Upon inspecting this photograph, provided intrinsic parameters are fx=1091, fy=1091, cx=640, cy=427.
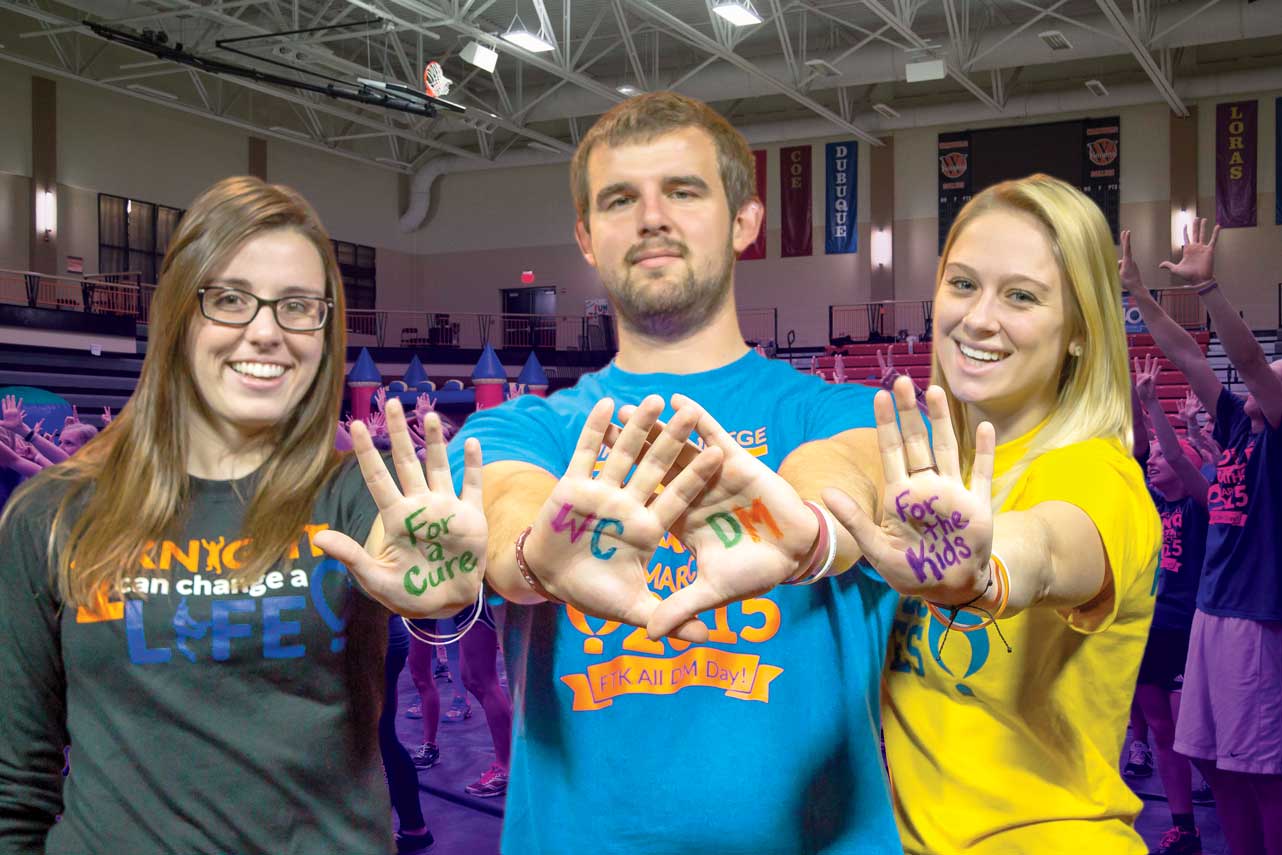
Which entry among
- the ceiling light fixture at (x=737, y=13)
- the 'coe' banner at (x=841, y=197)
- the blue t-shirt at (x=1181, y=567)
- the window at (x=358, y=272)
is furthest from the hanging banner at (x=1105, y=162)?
the blue t-shirt at (x=1181, y=567)

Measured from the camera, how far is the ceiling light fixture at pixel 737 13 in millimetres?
13242

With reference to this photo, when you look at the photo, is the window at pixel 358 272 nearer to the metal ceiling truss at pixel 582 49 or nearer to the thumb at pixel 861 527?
the metal ceiling truss at pixel 582 49

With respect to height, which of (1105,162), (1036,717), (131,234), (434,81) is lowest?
(1036,717)

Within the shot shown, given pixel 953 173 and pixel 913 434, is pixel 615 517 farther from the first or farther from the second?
pixel 953 173

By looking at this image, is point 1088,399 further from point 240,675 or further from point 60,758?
point 60,758

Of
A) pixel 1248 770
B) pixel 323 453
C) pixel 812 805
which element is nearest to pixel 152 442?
pixel 323 453

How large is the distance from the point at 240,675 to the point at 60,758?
0.39 meters

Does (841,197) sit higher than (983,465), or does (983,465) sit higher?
(841,197)

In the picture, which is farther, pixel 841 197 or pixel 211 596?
pixel 841 197

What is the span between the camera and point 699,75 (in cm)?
1731

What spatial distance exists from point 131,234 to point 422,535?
1964 centimetres

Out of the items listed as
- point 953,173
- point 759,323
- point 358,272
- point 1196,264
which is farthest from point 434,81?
point 1196,264

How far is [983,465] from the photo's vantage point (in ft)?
4.40

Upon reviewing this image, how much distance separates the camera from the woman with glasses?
165cm
